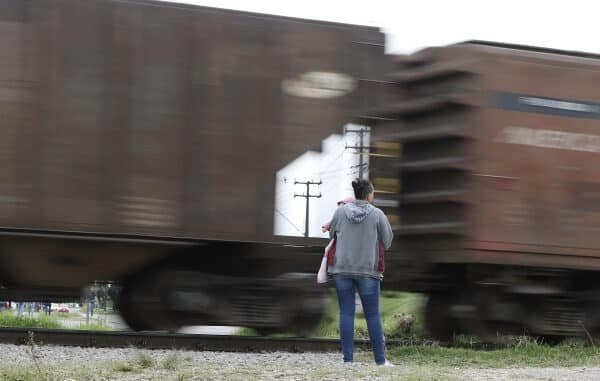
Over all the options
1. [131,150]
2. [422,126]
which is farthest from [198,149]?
[422,126]

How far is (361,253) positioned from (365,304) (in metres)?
0.49

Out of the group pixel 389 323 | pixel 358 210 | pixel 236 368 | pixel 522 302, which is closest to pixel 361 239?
pixel 358 210

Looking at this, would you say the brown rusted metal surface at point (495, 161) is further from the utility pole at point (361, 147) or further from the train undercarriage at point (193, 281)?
the train undercarriage at point (193, 281)

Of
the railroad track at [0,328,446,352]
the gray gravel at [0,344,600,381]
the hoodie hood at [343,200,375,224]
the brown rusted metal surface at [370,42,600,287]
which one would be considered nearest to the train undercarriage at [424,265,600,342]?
the brown rusted metal surface at [370,42,600,287]

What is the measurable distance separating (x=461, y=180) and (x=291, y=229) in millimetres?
2161

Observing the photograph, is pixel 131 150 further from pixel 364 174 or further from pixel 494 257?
pixel 494 257

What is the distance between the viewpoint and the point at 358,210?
292 inches

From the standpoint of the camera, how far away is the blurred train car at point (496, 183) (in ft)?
32.8

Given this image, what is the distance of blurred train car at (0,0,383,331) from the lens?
9203mm

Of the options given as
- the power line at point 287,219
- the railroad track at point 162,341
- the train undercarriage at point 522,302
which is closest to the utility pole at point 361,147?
the power line at point 287,219

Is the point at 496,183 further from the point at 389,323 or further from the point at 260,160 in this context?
the point at 389,323

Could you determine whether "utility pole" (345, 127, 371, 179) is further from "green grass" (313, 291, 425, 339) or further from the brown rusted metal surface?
"green grass" (313, 291, 425, 339)

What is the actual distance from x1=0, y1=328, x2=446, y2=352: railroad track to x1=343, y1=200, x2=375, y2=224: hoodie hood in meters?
2.62

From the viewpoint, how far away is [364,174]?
1015cm
